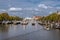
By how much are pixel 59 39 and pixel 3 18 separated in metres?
40.8

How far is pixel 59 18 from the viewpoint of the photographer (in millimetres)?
45812

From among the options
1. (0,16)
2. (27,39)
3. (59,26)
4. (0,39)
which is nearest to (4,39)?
(0,39)

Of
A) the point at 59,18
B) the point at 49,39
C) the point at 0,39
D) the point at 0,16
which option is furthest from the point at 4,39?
the point at 0,16

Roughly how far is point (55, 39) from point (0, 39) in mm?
5808

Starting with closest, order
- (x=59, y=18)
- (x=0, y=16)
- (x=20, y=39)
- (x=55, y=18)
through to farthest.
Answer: (x=20, y=39) → (x=59, y=18) → (x=55, y=18) → (x=0, y=16)

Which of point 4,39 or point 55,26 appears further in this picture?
point 55,26

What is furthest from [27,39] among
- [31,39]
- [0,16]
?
[0,16]

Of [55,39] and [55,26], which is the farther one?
[55,26]

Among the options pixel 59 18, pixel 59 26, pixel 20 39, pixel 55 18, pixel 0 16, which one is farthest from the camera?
pixel 0 16

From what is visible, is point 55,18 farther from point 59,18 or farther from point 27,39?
point 27,39

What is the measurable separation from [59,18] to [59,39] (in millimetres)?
24061

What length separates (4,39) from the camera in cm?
2141

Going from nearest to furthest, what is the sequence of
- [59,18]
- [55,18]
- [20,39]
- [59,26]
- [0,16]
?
1. [20,39]
2. [59,26]
3. [59,18]
4. [55,18]
5. [0,16]

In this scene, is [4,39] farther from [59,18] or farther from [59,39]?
[59,18]
